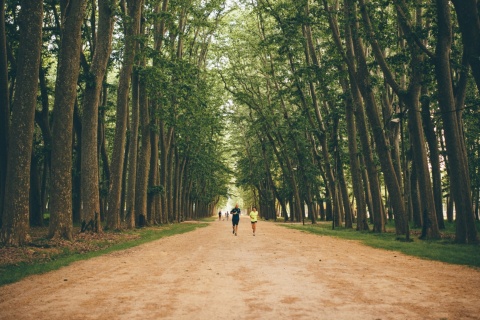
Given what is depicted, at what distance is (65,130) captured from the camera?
1195 cm

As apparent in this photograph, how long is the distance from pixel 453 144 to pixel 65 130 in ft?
43.2

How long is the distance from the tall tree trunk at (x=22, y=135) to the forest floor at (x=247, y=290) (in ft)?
7.73

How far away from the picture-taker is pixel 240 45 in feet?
103

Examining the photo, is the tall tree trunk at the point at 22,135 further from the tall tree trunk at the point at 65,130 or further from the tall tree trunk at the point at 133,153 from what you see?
the tall tree trunk at the point at 133,153

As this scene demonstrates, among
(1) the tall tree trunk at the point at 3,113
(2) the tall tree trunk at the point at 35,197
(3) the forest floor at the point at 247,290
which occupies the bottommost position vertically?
(3) the forest floor at the point at 247,290

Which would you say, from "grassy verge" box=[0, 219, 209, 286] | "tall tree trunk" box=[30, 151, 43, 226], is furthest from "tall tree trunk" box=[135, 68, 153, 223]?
"grassy verge" box=[0, 219, 209, 286]

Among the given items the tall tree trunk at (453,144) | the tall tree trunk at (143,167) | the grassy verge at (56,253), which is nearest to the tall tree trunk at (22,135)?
the grassy verge at (56,253)

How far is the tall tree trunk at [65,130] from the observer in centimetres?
1155

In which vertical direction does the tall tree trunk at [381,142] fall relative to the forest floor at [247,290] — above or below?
above

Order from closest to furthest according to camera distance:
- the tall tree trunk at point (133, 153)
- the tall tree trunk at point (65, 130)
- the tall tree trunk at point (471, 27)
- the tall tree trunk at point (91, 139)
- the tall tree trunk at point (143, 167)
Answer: the tall tree trunk at point (471, 27) → the tall tree trunk at point (65, 130) → the tall tree trunk at point (91, 139) → the tall tree trunk at point (133, 153) → the tall tree trunk at point (143, 167)

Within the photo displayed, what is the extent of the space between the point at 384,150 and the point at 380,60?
14.0 feet

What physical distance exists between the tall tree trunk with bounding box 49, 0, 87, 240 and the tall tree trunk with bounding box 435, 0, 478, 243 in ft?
40.6

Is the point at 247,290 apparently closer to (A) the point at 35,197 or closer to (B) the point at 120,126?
(B) the point at 120,126

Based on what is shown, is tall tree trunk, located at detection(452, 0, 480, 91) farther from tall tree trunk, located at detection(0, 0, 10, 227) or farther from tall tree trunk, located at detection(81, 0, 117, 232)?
tall tree trunk, located at detection(0, 0, 10, 227)
